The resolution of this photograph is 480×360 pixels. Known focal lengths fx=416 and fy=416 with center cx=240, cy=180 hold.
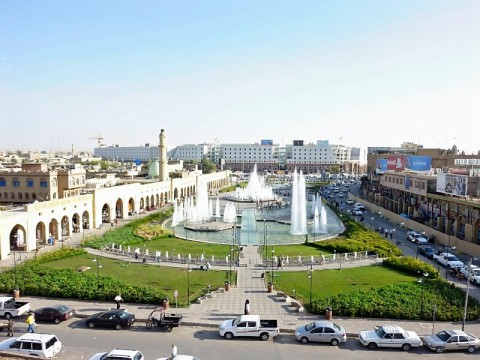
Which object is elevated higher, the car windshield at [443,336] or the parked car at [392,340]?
the car windshield at [443,336]

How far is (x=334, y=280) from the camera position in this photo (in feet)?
89.6

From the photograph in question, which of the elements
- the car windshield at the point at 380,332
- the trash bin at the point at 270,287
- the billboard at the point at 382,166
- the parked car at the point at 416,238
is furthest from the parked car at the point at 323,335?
the billboard at the point at 382,166

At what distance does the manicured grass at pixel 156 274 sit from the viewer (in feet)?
84.4

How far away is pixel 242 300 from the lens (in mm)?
23688

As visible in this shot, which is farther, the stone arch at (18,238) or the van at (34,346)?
the stone arch at (18,238)

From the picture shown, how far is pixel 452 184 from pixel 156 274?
31716 mm

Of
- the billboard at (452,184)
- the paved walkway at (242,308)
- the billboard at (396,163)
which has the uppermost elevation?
the billboard at (396,163)

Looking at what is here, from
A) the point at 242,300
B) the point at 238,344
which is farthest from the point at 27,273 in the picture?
the point at 238,344

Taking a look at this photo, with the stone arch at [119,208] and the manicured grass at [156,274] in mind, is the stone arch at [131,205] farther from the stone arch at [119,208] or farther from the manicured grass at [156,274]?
the manicured grass at [156,274]

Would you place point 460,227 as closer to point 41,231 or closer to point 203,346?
point 203,346

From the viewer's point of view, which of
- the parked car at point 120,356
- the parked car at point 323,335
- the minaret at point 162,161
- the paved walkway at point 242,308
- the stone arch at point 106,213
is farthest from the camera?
the minaret at point 162,161

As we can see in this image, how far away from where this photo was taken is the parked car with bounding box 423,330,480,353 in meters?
17.4

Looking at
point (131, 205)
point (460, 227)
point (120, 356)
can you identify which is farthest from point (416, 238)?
point (131, 205)

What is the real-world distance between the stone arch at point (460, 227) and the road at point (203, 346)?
25918 millimetres
